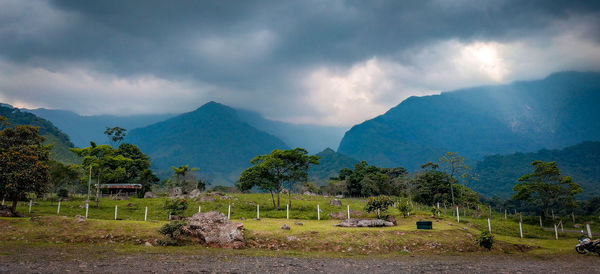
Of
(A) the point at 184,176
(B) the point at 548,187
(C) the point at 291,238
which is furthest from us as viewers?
(A) the point at 184,176

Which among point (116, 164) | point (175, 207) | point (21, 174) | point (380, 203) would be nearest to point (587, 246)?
point (380, 203)

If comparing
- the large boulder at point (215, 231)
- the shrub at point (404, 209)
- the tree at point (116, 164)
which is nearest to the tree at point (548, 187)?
the shrub at point (404, 209)

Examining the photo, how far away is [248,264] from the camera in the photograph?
15.6 m

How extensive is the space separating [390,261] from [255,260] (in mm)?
7786

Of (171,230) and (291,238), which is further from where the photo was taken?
(291,238)

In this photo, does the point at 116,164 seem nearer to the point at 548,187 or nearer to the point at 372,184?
the point at 372,184

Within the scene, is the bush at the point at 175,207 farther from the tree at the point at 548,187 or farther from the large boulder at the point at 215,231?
the tree at the point at 548,187

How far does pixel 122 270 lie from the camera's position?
13023mm

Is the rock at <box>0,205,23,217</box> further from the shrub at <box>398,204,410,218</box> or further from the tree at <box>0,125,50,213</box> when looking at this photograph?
the shrub at <box>398,204,410,218</box>

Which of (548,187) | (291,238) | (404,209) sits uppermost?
(548,187)

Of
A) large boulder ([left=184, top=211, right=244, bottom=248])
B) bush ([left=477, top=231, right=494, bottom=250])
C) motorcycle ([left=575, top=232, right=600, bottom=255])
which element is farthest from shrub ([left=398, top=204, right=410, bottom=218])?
large boulder ([left=184, top=211, right=244, bottom=248])

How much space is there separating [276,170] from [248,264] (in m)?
28.3

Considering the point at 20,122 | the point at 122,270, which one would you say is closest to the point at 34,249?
the point at 122,270

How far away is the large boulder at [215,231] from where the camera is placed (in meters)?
21.5
